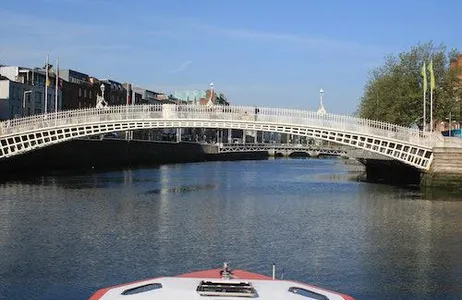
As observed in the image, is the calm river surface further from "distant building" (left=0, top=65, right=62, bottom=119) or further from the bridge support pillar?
"distant building" (left=0, top=65, right=62, bottom=119)

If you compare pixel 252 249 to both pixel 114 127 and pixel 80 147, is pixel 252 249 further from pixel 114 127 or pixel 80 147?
pixel 80 147

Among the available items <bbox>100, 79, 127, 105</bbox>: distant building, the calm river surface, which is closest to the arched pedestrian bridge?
the calm river surface

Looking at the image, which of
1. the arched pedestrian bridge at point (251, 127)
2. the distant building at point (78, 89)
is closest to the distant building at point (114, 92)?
the distant building at point (78, 89)

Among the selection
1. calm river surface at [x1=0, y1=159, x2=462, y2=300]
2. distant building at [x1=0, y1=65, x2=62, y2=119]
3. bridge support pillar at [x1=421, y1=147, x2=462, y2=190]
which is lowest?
calm river surface at [x1=0, y1=159, x2=462, y2=300]

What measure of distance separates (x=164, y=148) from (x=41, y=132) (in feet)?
134

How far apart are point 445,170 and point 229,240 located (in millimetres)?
21606

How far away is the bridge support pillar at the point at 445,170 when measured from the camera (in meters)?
35.7

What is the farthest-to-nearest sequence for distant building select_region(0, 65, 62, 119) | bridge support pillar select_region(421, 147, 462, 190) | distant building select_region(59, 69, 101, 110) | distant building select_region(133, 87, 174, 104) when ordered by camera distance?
distant building select_region(133, 87, 174, 104) < distant building select_region(59, 69, 101, 110) < distant building select_region(0, 65, 62, 119) < bridge support pillar select_region(421, 147, 462, 190)

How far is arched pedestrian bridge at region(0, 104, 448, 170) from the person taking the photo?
126 ft

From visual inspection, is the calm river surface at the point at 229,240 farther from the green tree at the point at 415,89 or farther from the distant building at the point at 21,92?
the distant building at the point at 21,92

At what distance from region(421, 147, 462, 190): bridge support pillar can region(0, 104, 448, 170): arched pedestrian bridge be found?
2.47 feet

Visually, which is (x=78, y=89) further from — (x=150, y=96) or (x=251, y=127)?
(x=251, y=127)

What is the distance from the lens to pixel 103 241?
17.9 metres

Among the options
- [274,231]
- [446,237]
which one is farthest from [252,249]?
[446,237]
